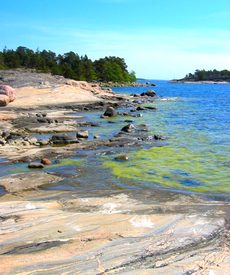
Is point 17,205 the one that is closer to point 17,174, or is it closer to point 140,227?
point 140,227

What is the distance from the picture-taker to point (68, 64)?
117312 mm

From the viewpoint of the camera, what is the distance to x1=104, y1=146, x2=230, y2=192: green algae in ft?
50.4

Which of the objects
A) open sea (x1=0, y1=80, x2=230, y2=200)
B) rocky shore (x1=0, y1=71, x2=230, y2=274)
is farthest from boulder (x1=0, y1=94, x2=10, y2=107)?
rocky shore (x1=0, y1=71, x2=230, y2=274)

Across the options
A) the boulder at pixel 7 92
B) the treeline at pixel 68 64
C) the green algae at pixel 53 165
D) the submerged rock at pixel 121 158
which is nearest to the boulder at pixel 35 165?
the green algae at pixel 53 165

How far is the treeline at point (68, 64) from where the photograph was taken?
111m

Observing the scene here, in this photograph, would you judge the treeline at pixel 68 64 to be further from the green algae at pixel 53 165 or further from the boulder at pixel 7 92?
the green algae at pixel 53 165

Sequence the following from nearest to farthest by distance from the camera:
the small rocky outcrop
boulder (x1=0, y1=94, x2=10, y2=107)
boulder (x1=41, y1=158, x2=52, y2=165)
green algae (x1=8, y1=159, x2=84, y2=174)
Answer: green algae (x1=8, y1=159, x2=84, y2=174)
boulder (x1=41, y1=158, x2=52, y2=165)
boulder (x1=0, y1=94, x2=10, y2=107)
the small rocky outcrop

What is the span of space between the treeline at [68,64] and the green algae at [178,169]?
85628 mm

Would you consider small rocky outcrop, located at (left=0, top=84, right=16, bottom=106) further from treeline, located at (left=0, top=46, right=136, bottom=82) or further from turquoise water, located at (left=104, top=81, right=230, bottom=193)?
treeline, located at (left=0, top=46, right=136, bottom=82)

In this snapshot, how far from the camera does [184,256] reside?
815 cm

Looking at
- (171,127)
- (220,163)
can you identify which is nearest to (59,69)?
(171,127)

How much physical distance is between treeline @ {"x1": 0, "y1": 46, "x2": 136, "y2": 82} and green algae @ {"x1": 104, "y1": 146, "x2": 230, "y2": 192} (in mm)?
85628

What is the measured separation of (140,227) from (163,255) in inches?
63.6

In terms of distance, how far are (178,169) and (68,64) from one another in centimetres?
10307
